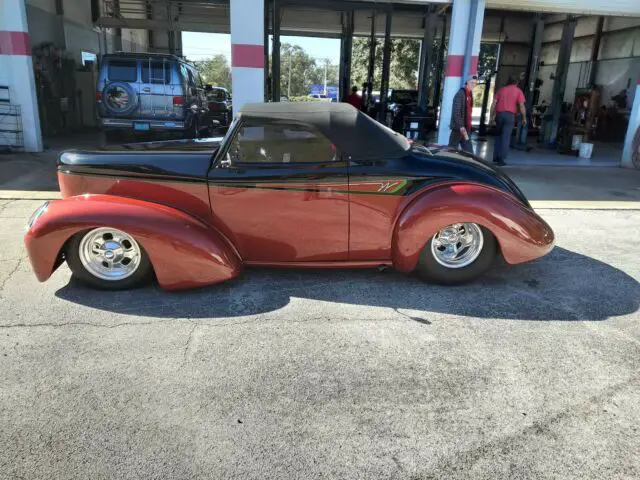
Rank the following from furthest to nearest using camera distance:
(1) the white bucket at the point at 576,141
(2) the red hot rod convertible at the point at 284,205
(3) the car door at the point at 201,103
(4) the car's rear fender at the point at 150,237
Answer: (3) the car door at the point at 201,103, (1) the white bucket at the point at 576,141, (2) the red hot rod convertible at the point at 284,205, (4) the car's rear fender at the point at 150,237

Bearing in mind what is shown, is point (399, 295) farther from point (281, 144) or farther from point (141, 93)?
point (141, 93)

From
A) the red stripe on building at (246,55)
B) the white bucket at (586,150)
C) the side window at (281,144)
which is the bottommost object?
the white bucket at (586,150)

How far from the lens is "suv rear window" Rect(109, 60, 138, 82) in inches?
458

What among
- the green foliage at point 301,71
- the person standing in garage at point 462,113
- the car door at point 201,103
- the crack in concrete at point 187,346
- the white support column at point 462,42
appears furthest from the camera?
the green foliage at point 301,71

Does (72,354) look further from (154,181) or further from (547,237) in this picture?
(547,237)

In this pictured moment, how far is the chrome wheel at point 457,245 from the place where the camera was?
14.1 ft

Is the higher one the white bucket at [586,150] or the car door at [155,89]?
the car door at [155,89]

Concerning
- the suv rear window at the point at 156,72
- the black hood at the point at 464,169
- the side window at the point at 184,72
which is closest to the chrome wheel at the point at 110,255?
the black hood at the point at 464,169

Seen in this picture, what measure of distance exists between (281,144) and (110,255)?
167 centimetres

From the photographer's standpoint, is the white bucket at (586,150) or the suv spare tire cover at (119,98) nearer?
the suv spare tire cover at (119,98)

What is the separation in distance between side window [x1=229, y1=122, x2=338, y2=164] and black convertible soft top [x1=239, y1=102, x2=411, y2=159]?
0.06 m

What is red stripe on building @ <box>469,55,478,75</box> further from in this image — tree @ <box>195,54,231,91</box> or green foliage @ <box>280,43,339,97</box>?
tree @ <box>195,54,231,91</box>

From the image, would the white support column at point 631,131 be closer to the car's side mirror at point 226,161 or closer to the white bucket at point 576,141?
the white bucket at point 576,141

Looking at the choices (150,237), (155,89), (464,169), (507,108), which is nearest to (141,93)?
(155,89)
